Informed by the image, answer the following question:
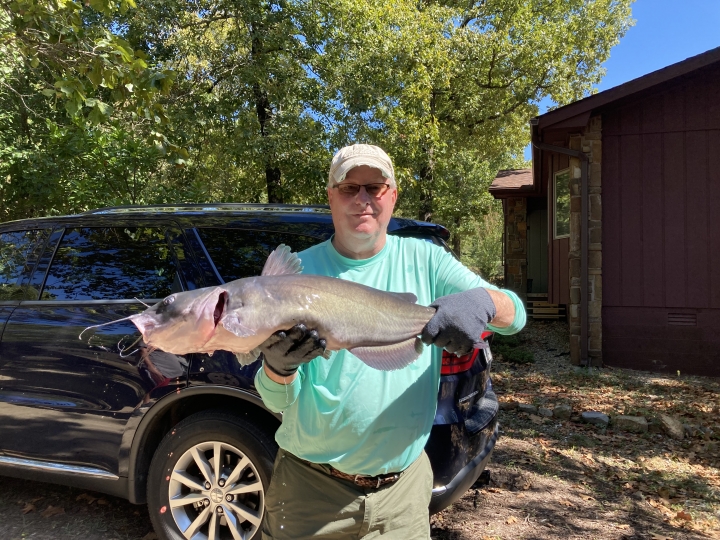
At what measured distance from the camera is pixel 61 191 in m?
8.69

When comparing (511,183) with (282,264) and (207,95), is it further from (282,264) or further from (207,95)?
(282,264)

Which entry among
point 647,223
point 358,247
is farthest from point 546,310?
point 358,247

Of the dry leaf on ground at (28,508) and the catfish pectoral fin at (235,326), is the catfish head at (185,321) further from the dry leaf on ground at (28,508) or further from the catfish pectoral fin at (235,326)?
the dry leaf on ground at (28,508)

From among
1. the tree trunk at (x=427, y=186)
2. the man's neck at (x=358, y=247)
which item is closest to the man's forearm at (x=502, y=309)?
the man's neck at (x=358, y=247)

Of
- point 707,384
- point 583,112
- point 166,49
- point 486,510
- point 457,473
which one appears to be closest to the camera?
point 457,473

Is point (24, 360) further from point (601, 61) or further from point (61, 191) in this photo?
point (601, 61)

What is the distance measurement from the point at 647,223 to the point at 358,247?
8220 mm

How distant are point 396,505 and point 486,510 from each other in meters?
2.20

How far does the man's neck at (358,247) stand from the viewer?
6.36 feet

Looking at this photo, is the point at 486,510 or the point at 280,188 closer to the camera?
the point at 486,510

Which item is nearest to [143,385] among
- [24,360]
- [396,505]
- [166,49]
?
[24,360]

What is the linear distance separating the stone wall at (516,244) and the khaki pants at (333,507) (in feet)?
47.5

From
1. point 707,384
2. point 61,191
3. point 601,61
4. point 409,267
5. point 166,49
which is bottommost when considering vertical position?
point 707,384

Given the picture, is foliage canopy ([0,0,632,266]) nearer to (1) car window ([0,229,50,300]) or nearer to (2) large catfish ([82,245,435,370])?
(1) car window ([0,229,50,300])
